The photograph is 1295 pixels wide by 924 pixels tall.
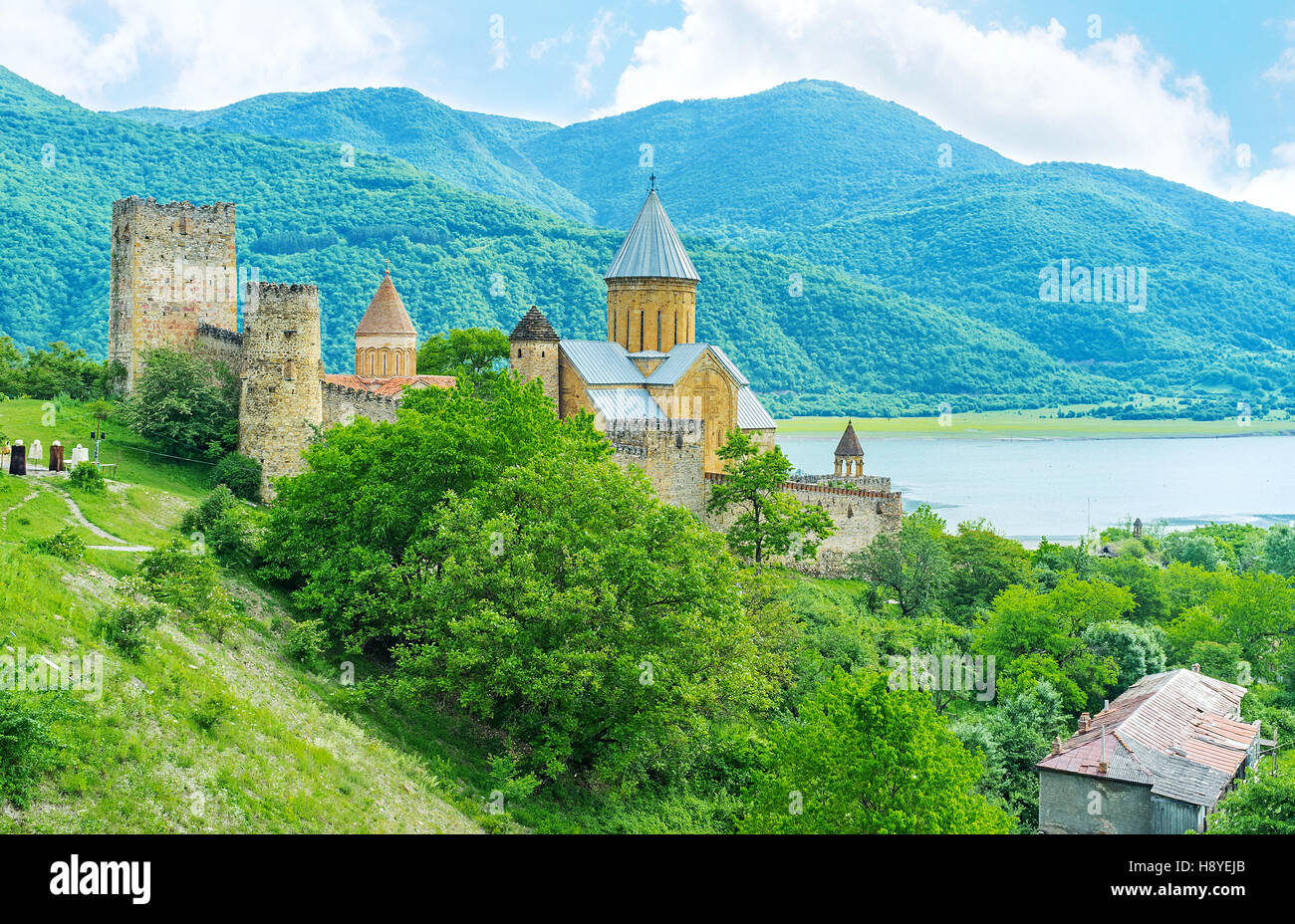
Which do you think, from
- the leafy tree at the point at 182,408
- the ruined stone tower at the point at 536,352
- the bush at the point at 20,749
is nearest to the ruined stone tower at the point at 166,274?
the leafy tree at the point at 182,408

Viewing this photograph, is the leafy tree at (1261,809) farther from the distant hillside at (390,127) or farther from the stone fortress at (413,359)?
the distant hillside at (390,127)

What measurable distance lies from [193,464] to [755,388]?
7970 cm

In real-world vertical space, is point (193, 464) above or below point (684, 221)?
below

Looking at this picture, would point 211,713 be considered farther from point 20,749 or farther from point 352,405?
point 352,405

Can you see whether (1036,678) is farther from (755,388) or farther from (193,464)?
(755,388)

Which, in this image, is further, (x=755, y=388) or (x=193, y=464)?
(x=755, y=388)

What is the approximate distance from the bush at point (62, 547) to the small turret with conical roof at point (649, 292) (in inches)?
967

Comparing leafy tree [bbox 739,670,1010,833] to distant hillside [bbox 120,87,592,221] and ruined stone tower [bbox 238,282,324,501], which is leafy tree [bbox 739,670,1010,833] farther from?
distant hillside [bbox 120,87,592,221]

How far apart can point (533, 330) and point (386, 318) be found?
675 centimetres

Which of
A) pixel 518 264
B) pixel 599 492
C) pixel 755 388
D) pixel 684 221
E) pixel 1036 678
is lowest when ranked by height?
pixel 1036 678

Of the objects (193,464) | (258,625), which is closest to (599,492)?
(258,625)

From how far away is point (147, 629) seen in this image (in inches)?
536

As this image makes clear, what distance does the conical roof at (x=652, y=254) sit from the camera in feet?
126

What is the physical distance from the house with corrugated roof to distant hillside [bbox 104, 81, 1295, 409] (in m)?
80.9
